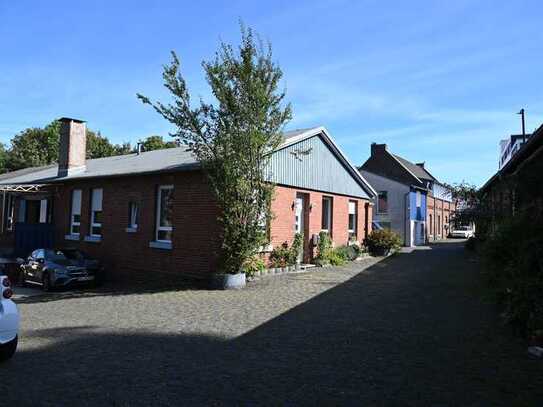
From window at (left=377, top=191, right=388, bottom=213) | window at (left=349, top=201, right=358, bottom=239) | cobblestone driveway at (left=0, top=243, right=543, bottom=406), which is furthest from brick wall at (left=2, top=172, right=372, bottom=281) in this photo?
window at (left=377, top=191, right=388, bottom=213)

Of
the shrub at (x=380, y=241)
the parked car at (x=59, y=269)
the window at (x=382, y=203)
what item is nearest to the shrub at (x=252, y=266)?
the parked car at (x=59, y=269)

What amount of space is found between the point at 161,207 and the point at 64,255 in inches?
135

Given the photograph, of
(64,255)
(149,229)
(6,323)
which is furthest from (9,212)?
(6,323)

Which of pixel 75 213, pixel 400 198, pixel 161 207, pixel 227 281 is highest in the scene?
pixel 400 198

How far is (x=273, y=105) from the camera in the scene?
13.2m

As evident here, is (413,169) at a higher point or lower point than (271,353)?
higher

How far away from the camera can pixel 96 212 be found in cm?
1809

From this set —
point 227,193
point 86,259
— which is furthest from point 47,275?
point 227,193

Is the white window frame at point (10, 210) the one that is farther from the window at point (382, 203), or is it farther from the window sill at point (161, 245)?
the window at point (382, 203)

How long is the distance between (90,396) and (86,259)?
11.1 meters

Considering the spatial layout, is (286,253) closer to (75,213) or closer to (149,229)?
(149,229)

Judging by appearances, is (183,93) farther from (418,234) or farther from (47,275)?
(418,234)

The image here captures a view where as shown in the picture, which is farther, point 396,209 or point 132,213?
point 396,209

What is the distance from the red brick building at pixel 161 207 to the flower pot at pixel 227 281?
1.02 meters
